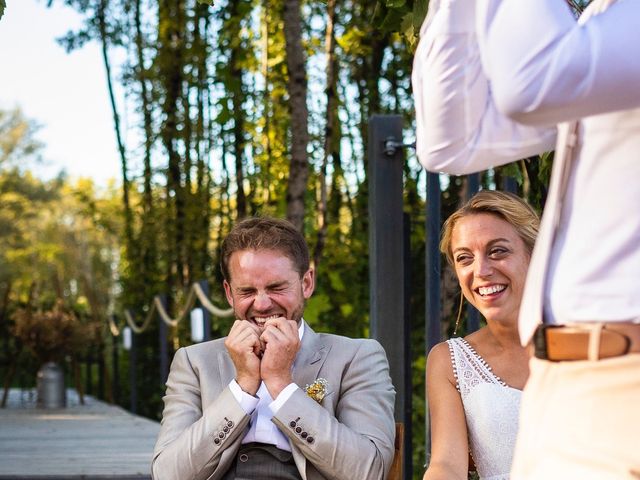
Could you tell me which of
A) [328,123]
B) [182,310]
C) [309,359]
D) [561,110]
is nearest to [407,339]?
[309,359]

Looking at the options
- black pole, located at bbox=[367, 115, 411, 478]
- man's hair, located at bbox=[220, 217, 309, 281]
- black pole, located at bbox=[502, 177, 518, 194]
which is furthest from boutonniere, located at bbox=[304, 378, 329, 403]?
black pole, located at bbox=[502, 177, 518, 194]

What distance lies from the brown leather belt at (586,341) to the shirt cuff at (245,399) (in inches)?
62.0

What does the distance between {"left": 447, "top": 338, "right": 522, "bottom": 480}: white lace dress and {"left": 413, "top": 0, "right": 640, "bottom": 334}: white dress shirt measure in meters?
1.35

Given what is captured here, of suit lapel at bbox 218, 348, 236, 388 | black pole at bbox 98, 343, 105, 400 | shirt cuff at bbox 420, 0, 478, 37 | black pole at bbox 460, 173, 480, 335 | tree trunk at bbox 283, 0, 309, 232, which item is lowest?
black pole at bbox 98, 343, 105, 400

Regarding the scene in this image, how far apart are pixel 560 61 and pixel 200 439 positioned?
190cm

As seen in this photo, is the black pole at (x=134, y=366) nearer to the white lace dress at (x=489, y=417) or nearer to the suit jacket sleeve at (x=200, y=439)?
the suit jacket sleeve at (x=200, y=439)

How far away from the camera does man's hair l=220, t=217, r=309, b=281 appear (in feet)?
10.4

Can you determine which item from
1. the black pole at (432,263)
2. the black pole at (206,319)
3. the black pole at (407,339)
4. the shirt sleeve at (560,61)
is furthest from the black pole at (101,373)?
the shirt sleeve at (560,61)

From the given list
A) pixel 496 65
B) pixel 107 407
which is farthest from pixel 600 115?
pixel 107 407

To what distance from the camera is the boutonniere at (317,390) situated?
307cm

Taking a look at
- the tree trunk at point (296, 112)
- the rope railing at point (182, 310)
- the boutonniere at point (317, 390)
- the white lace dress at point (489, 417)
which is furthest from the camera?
the rope railing at point (182, 310)

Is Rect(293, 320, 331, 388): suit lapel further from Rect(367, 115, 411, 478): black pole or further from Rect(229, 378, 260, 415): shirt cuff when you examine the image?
Rect(367, 115, 411, 478): black pole

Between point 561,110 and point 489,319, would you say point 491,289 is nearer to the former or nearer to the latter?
point 489,319

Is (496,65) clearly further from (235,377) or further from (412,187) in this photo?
(412,187)
